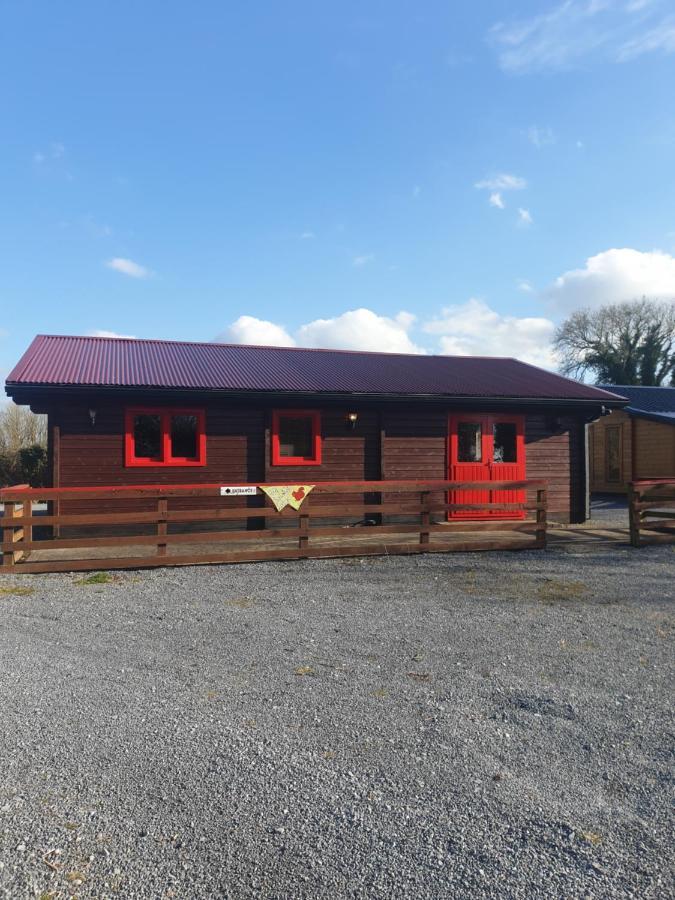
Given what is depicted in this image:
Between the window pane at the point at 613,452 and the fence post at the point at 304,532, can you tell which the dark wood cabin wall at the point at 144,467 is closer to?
the fence post at the point at 304,532

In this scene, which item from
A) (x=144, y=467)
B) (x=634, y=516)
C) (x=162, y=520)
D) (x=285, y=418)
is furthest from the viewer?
(x=285, y=418)

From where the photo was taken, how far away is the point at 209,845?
92.7 inches

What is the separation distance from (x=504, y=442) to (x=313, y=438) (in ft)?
13.2

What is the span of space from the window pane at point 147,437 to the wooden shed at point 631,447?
1421 cm

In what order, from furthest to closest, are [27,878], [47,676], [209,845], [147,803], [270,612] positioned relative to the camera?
[270,612] → [47,676] → [147,803] → [209,845] → [27,878]

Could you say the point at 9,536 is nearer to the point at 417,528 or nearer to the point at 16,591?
the point at 16,591

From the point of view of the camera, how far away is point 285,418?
11.6 metres

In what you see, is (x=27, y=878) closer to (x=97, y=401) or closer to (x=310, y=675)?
(x=310, y=675)

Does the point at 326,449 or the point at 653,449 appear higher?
the point at 653,449

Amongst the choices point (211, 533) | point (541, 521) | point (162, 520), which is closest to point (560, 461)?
point (541, 521)

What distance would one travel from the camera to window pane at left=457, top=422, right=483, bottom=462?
12430mm

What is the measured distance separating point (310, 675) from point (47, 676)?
1787 millimetres

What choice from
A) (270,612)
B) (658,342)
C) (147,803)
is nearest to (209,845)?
(147,803)

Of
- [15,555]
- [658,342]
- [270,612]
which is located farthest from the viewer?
[658,342]
